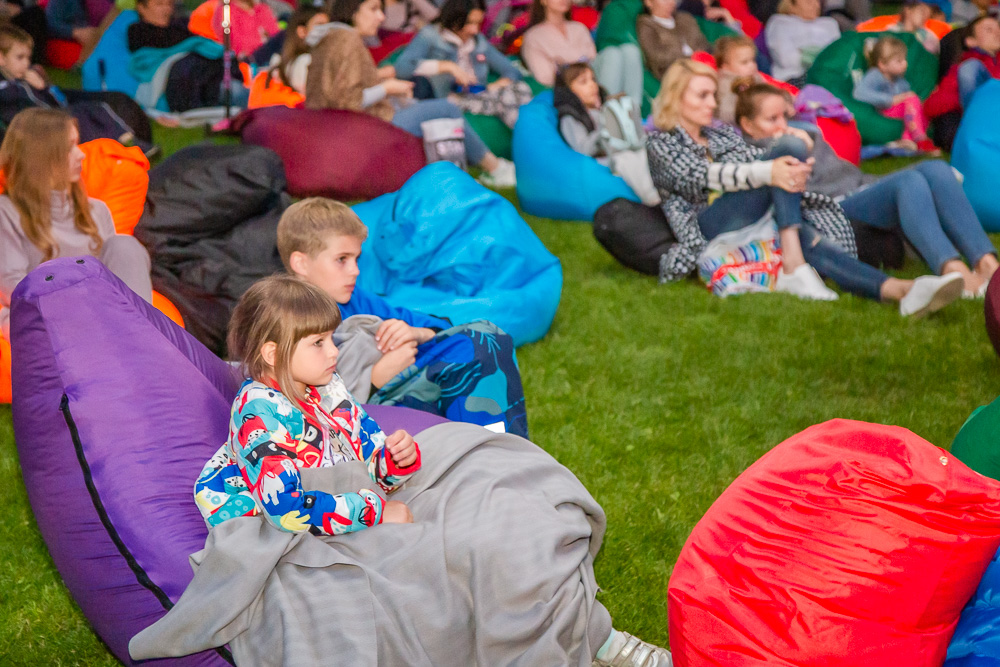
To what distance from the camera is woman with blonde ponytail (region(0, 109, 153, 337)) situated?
361 centimetres

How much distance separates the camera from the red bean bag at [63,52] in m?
9.98

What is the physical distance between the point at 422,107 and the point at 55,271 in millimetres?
4420

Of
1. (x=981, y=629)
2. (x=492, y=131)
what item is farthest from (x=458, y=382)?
(x=492, y=131)

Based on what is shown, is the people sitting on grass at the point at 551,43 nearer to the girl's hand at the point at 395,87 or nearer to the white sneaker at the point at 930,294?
the girl's hand at the point at 395,87

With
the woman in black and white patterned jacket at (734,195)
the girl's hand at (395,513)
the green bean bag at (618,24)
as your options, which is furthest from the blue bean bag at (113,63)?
the girl's hand at (395,513)

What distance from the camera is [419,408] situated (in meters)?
3.02

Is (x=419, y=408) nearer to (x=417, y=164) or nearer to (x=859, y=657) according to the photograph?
(x=859, y=657)

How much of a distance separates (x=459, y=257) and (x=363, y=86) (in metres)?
2.55

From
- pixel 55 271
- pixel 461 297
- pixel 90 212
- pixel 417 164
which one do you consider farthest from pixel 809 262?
pixel 55 271

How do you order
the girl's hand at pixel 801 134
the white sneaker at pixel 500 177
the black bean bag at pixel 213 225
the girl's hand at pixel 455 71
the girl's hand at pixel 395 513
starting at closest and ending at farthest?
1. the girl's hand at pixel 395 513
2. the black bean bag at pixel 213 225
3. the girl's hand at pixel 801 134
4. the white sneaker at pixel 500 177
5. the girl's hand at pixel 455 71

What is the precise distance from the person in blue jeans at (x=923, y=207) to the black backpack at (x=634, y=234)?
2.26 feet

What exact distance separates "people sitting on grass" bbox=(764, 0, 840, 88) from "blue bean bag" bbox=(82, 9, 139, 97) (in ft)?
17.8

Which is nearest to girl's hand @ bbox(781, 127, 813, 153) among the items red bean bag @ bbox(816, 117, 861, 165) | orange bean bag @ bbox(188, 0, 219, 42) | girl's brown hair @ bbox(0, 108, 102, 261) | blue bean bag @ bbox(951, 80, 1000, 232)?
blue bean bag @ bbox(951, 80, 1000, 232)

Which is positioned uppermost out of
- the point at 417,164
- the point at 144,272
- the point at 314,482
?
the point at 314,482
